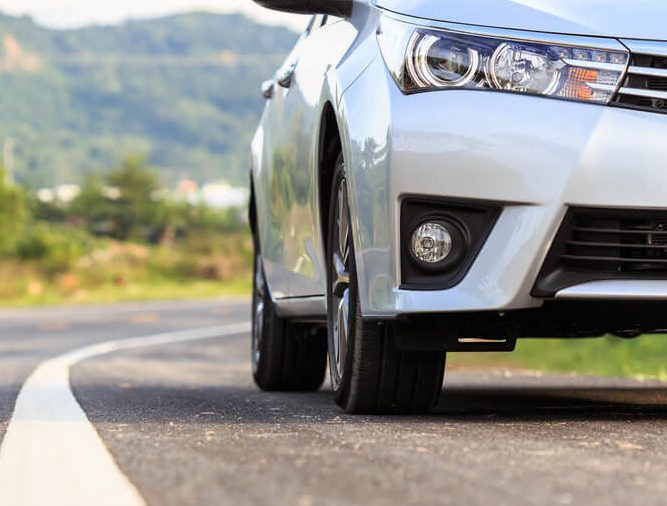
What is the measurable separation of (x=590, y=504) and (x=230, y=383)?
594cm

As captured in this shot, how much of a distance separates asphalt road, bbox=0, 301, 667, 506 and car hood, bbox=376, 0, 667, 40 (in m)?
1.20

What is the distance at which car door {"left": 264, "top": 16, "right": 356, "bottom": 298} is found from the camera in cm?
578

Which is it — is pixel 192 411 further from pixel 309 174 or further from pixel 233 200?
pixel 233 200

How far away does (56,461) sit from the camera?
13.1 feet

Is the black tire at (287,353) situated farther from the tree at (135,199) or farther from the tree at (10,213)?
the tree at (135,199)

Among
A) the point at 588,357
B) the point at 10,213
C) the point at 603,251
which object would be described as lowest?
the point at 10,213

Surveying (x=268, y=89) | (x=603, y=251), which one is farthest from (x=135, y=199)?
(x=603, y=251)

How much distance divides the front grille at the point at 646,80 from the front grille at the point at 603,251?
34 centimetres

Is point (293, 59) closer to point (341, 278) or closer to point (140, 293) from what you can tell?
point (341, 278)

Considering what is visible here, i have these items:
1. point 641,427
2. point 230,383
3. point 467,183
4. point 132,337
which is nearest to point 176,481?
point 467,183

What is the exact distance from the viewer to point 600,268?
4.77 metres

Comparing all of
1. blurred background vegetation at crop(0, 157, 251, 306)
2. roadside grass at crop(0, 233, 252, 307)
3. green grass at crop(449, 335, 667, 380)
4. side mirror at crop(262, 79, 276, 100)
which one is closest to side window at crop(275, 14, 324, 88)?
side mirror at crop(262, 79, 276, 100)

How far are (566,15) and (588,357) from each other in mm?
10192

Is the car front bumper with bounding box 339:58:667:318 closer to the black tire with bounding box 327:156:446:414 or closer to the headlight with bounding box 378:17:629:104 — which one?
the headlight with bounding box 378:17:629:104
